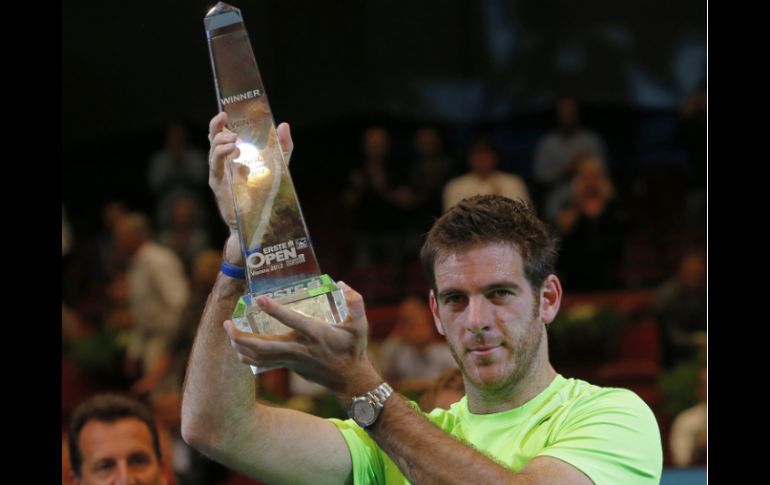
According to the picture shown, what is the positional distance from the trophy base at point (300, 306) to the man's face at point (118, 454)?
1.79 meters

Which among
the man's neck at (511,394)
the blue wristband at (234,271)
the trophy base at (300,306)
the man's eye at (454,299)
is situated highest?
the blue wristband at (234,271)

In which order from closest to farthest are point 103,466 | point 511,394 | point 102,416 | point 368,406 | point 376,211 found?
1. point 368,406
2. point 511,394
3. point 103,466
4. point 102,416
5. point 376,211

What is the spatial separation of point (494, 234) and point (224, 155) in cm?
68

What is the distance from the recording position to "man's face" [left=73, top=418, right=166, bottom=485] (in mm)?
4145

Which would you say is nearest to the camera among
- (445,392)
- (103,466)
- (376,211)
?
(445,392)

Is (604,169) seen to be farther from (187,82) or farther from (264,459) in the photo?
(264,459)

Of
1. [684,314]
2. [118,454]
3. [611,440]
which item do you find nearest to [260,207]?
[611,440]

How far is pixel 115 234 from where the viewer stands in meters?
10.1

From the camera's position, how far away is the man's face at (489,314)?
289cm

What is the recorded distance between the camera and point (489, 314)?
289 centimetres

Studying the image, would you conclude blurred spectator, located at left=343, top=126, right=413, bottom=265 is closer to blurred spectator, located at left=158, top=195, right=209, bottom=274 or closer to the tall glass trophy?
blurred spectator, located at left=158, top=195, right=209, bottom=274

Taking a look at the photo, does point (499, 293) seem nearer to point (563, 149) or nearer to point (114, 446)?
point (114, 446)

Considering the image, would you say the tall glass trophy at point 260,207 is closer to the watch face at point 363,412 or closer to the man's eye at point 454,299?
the watch face at point 363,412

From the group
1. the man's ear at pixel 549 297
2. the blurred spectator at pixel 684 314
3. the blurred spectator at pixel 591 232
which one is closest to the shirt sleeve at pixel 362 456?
the man's ear at pixel 549 297
